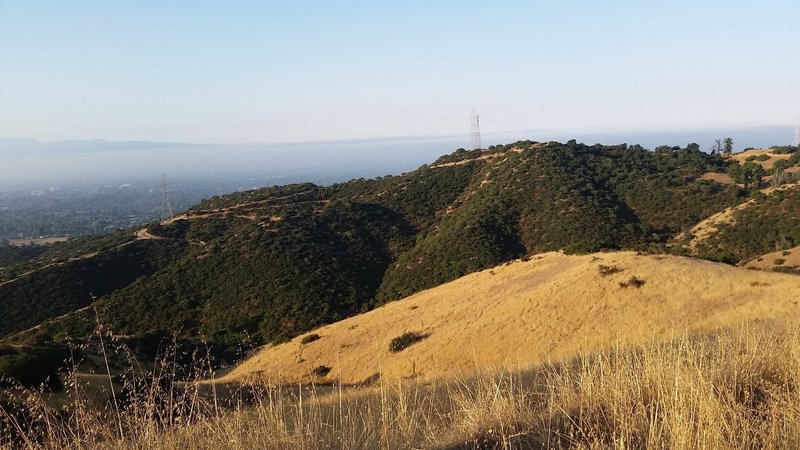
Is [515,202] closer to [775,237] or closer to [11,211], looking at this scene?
[775,237]

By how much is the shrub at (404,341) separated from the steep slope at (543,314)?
220 mm

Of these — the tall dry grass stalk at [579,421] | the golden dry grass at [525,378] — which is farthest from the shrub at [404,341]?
the tall dry grass stalk at [579,421]

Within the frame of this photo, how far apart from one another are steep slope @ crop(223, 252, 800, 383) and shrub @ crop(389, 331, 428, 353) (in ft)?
0.72

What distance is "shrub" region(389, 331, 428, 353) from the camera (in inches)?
829

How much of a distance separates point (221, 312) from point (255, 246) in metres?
11.2

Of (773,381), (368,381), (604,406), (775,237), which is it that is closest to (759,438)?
(604,406)

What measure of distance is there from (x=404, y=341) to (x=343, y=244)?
28.7 metres

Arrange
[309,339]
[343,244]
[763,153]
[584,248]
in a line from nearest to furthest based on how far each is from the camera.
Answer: [309,339] → [584,248] → [343,244] → [763,153]

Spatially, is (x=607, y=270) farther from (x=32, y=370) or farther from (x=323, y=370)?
(x=32, y=370)

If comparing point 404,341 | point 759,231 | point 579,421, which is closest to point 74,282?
point 404,341

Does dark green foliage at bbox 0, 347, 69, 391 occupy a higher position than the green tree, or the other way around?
the green tree

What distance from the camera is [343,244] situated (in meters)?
49.2

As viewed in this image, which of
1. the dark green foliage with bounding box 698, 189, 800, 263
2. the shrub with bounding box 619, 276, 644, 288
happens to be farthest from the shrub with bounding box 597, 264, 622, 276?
the dark green foliage with bounding box 698, 189, 800, 263

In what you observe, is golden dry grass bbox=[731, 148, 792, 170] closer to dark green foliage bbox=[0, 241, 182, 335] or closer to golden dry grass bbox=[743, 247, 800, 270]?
golden dry grass bbox=[743, 247, 800, 270]
